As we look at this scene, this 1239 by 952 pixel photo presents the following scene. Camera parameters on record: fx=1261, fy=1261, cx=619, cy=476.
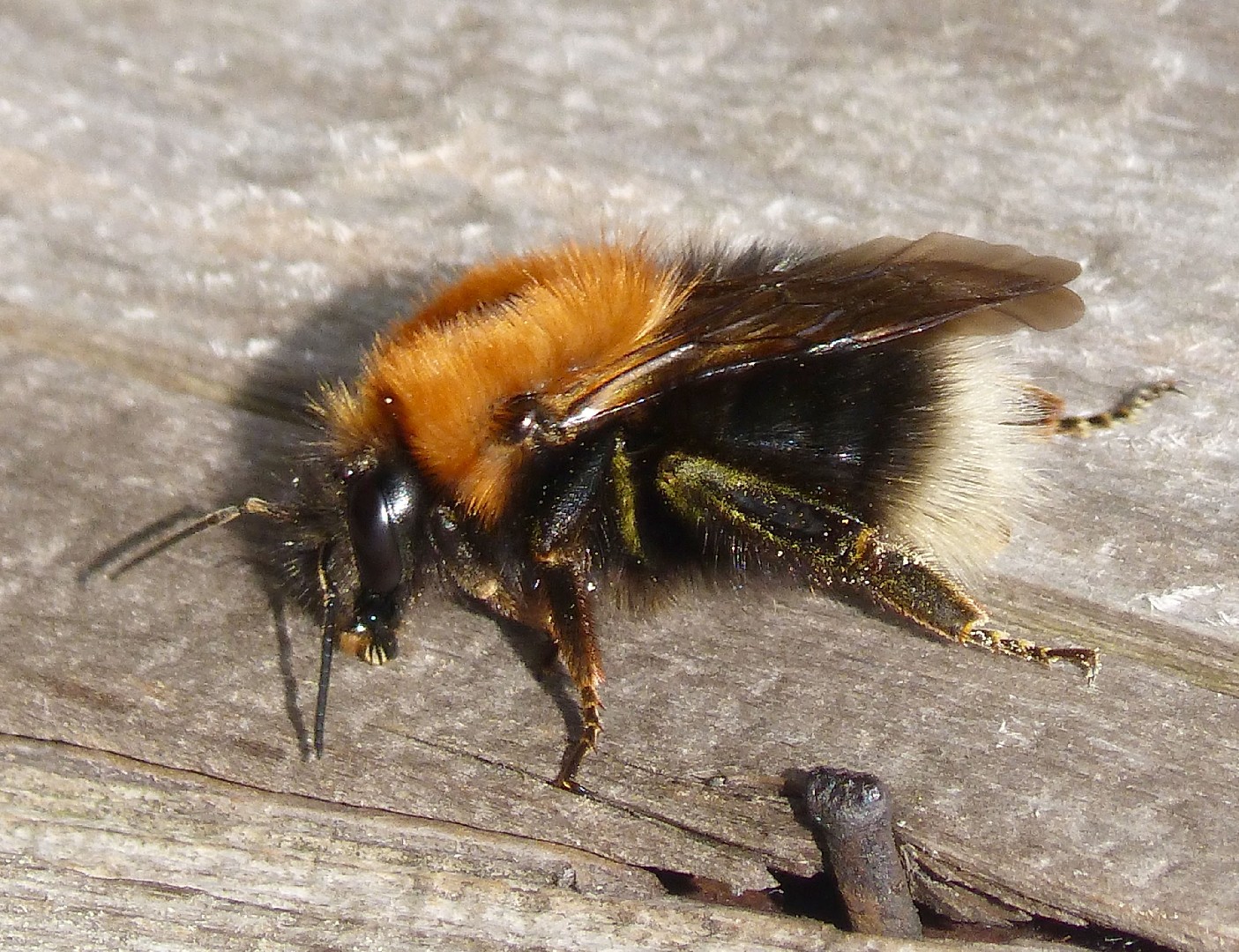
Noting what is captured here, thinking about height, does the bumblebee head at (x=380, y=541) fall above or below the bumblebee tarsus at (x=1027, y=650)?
below

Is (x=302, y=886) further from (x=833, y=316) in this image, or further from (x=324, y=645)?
(x=833, y=316)

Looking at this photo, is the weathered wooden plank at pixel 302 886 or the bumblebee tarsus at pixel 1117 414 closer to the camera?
the weathered wooden plank at pixel 302 886

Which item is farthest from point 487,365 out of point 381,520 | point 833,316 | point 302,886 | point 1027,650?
point 1027,650

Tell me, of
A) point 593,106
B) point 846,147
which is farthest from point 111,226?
point 846,147

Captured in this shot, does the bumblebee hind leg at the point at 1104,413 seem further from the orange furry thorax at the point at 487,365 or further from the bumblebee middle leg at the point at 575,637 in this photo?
the bumblebee middle leg at the point at 575,637

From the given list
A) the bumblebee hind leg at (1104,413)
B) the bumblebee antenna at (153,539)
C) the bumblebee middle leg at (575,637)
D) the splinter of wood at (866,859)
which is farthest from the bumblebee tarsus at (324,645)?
the bumblebee hind leg at (1104,413)

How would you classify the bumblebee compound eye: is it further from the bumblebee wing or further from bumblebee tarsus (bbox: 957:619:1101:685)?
bumblebee tarsus (bbox: 957:619:1101:685)

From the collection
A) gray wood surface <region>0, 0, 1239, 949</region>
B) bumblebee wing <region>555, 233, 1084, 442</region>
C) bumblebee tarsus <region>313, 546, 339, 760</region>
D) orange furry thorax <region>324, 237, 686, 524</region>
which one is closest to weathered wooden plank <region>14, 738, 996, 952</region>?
gray wood surface <region>0, 0, 1239, 949</region>
